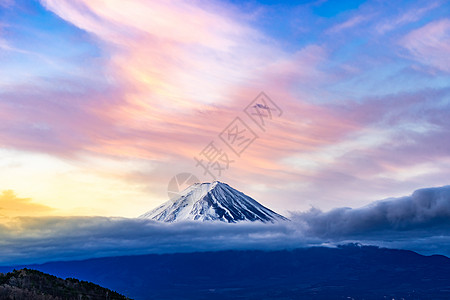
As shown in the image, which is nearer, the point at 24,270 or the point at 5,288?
the point at 5,288

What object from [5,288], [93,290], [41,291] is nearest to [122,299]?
[93,290]

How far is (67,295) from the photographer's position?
245 ft

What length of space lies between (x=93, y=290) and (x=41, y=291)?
7.94m

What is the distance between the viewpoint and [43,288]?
75250mm

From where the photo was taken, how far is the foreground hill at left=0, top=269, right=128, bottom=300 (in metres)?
69.4

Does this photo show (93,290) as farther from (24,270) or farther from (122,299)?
(24,270)

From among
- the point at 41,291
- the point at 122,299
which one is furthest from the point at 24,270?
the point at 122,299

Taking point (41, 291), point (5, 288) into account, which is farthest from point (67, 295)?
point (5, 288)

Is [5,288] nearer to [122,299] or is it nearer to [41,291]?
[41,291]

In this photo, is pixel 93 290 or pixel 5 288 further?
pixel 93 290

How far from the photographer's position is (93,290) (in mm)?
79000

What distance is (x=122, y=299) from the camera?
78125 mm

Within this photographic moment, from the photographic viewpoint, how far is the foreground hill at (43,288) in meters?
69.4

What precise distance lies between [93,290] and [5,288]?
13.3 metres
